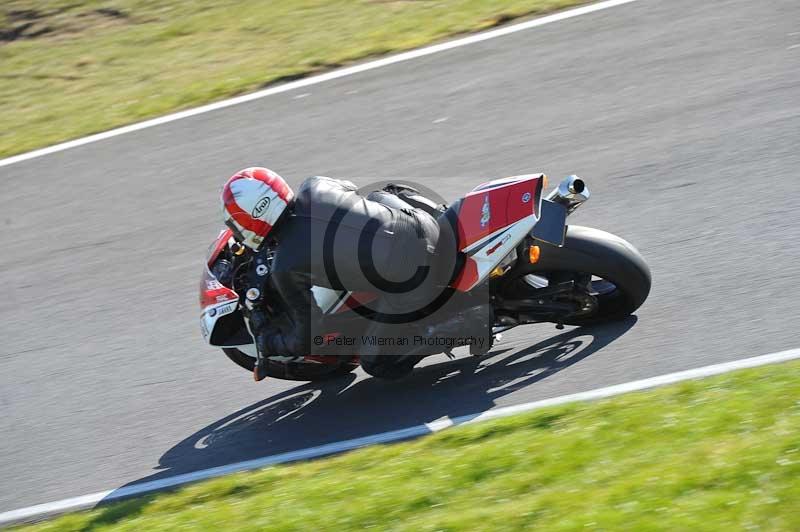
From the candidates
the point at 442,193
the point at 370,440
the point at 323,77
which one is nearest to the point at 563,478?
the point at 370,440

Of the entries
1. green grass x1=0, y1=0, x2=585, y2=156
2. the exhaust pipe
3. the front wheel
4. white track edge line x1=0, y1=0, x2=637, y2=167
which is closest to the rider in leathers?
the front wheel

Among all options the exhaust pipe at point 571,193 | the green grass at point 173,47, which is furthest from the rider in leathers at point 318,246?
the green grass at point 173,47

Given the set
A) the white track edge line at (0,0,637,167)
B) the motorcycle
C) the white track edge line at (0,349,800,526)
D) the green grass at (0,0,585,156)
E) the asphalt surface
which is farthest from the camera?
the green grass at (0,0,585,156)

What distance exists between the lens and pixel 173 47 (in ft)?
42.4

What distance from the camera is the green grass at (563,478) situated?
13.4 feet

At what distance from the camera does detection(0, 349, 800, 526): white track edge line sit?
18.4 ft

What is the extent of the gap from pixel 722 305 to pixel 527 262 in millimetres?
1282

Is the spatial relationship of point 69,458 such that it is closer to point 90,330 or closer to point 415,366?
point 90,330

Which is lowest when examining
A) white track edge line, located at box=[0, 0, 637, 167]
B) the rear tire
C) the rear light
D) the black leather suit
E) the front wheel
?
the rear tire

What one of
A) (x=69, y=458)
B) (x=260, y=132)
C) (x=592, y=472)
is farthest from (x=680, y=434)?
(x=260, y=132)

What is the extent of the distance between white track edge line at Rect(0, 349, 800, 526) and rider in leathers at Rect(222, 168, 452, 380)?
0.62 metres

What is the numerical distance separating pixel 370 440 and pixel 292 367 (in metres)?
0.86

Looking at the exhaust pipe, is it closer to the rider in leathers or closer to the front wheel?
the front wheel

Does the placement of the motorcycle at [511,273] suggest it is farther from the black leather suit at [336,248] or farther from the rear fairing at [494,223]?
the black leather suit at [336,248]
